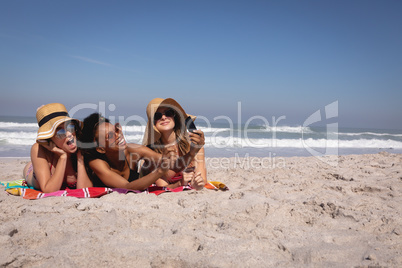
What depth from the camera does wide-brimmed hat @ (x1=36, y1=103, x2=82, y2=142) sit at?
2.78m

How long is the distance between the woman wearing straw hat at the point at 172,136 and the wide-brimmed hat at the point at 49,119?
2.77 feet

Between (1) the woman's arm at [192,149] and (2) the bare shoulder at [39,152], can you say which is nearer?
(1) the woman's arm at [192,149]

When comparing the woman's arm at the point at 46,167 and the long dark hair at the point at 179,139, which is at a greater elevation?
the long dark hair at the point at 179,139

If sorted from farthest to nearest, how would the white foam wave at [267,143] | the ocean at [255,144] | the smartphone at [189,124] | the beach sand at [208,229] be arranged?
the white foam wave at [267,143], the ocean at [255,144], the smartphone at [189,124], the beach sand at [208,229]

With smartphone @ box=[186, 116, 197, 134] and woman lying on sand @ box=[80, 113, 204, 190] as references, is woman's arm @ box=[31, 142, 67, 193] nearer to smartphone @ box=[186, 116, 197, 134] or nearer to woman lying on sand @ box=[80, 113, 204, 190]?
woman lying on sand @ box=[80, 113, 204, 190]

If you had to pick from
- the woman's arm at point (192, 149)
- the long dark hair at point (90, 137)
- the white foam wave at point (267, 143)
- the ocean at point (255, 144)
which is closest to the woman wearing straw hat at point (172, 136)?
the woman's arm at point (192, 149)

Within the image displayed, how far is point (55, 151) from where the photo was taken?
2.89 metres

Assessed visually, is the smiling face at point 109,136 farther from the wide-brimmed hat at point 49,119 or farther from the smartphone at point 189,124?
the smartphone at point 189,124

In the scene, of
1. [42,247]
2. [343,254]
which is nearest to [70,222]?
[42,247]

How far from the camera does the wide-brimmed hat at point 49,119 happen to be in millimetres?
2777

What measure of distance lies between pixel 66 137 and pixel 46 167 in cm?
44

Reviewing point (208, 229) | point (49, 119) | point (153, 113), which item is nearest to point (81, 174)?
point (49, 119)

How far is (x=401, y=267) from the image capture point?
1.57m

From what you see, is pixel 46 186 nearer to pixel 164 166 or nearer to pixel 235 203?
pixel 164 166
